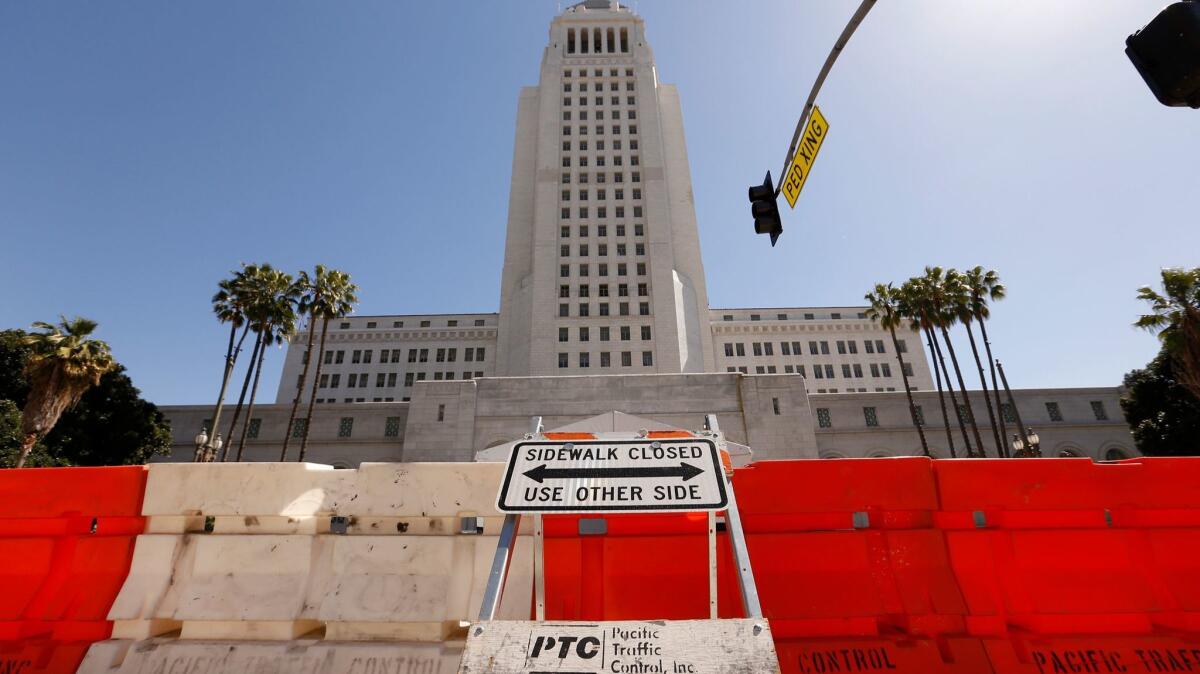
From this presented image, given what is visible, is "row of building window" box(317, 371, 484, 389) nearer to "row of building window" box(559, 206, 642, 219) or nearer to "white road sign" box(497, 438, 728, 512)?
"row of building window" box(559, 206, 642, 219)

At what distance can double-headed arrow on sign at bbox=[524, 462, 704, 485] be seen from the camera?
3.02 meters

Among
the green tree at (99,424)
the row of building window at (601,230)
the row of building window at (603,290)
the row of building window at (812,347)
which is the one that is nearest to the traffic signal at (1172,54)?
the green tree at (99,424)

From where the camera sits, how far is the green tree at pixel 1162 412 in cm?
2936

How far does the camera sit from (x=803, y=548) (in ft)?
14.8

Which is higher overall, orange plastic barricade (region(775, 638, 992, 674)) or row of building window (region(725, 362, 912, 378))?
row of building window (region(725, 362, 912, 378))

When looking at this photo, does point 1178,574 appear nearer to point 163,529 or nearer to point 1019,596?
point 1019,596

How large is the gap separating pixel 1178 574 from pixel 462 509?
6294 millimetres

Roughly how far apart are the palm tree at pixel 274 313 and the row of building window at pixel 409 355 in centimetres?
4540

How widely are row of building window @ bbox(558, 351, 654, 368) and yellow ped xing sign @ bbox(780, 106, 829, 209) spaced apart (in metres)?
39.9

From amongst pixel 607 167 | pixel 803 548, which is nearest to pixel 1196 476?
pixel 803 548

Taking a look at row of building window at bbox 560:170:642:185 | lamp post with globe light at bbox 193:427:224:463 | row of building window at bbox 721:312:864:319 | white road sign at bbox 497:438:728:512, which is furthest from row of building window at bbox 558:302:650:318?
white road sign at bbox 497:438:728:512

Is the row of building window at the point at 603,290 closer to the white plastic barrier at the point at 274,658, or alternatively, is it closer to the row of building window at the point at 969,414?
the row of building window at the point at 969,414

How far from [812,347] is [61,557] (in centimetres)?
8480

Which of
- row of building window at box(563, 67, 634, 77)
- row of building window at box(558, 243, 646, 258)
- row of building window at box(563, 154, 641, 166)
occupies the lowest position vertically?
row of building window at box(558, 243, 646, 258)
